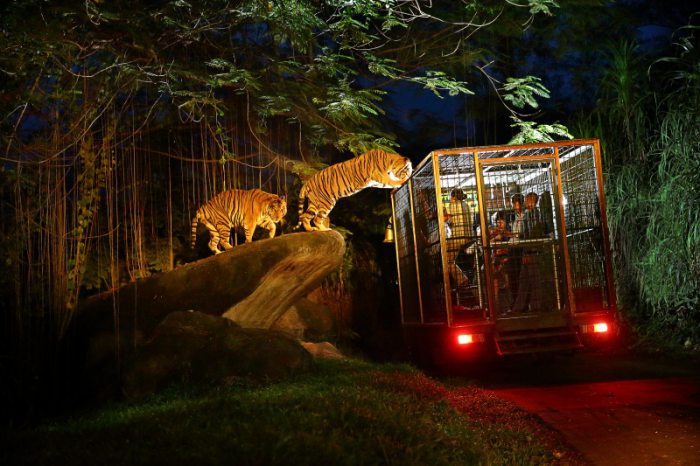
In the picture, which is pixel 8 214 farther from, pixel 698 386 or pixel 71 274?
pixel 698 386

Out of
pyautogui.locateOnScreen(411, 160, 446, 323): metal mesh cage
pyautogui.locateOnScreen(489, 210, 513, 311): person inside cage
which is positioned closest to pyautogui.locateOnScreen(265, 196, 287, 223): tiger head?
pyautogui.locateOnScreen(411, 160, 446, 323): metal mesh cage

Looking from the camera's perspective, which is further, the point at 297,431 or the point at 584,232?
the point at 584,232

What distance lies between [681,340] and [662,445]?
18.8ft

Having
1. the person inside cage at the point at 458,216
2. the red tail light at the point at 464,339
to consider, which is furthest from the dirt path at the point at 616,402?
the person inside cage at the point at 458,216

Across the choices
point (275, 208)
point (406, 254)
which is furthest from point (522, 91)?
point (275, 208)

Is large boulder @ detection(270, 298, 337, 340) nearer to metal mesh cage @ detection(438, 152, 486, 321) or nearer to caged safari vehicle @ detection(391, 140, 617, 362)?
→ caged safari vehicle @ detection(391, 140, 617, 362)

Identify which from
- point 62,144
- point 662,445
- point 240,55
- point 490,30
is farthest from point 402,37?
point 662,445

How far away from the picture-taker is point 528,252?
8062mm

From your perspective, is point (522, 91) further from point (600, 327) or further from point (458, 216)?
point (600, 327)

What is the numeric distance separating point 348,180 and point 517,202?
2.61 metres

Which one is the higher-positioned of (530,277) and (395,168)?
(395,168)

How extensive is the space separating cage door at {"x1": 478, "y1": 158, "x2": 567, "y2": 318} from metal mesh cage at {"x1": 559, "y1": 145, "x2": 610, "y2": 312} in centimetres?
26

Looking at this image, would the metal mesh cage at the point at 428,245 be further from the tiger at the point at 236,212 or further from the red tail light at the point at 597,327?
the tiger at the point at 236,212

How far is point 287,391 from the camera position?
6012 millimetres
